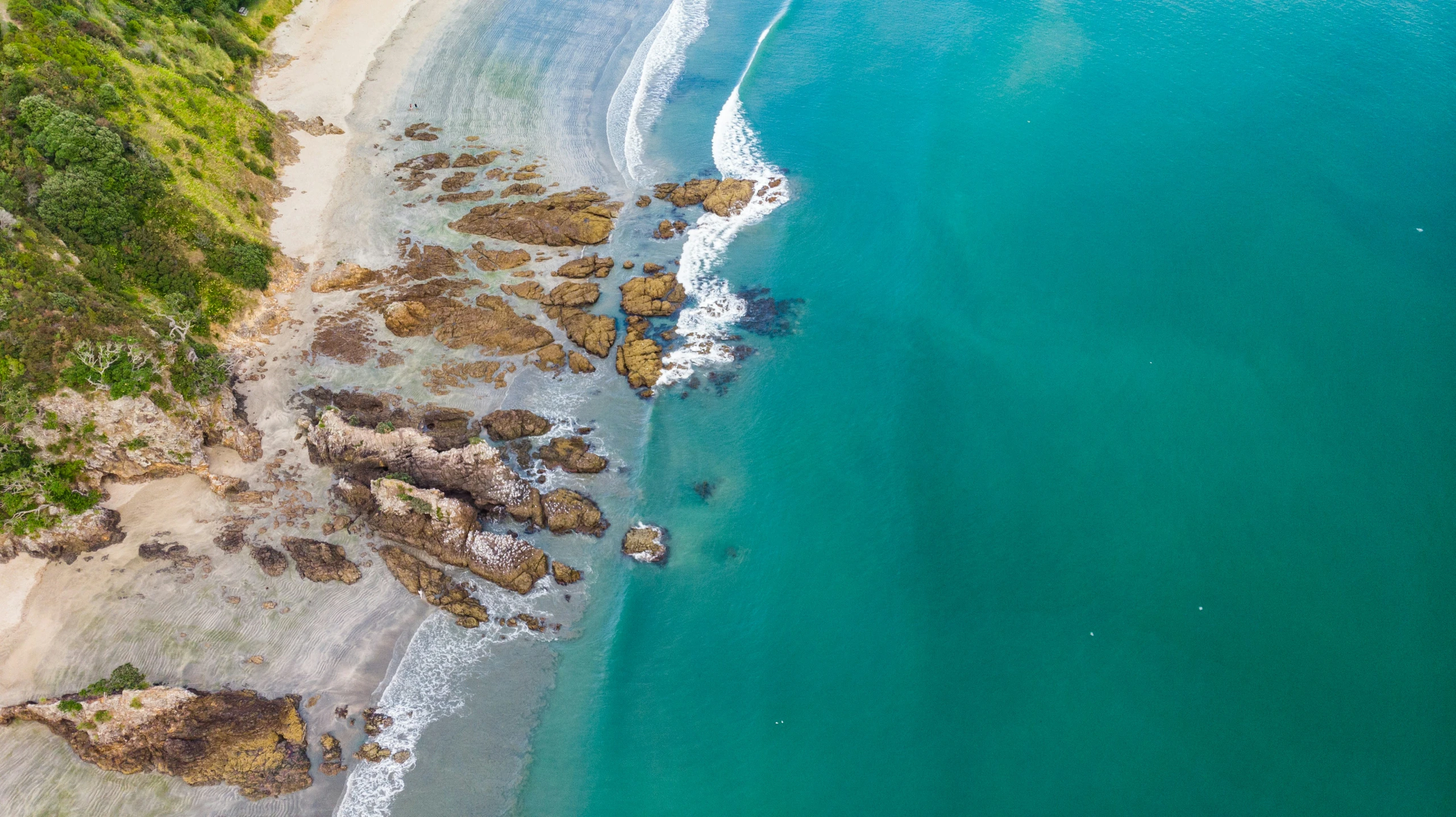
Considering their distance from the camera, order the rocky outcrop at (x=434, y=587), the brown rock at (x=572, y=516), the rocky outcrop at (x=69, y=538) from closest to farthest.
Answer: the rocky outcrop at (x=69, y=538) < the rocky outcrop at (x=434, y=587) < the brown rock at (x=572, y=516)

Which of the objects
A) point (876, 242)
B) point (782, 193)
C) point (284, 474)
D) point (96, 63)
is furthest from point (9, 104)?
point (876, 242)

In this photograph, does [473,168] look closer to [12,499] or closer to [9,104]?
[9,104]

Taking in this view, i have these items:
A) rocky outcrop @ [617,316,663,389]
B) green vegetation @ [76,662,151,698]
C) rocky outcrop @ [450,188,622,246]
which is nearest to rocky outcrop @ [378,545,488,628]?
green vegetation @ [76,662,151,698]

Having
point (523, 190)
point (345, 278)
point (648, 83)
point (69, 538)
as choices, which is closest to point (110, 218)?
point (345, 278)

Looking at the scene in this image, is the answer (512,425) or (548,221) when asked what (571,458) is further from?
(548,221)

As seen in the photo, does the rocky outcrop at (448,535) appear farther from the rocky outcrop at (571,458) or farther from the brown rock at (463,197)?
the brown rock at (463,197)

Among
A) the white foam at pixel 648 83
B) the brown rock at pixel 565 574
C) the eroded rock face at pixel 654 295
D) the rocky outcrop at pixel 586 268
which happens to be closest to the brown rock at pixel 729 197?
the white foam at pixel 648 83
